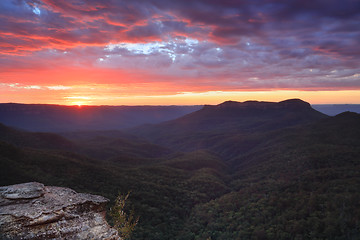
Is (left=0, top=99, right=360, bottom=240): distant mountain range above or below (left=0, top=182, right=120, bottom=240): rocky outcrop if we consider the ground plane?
below

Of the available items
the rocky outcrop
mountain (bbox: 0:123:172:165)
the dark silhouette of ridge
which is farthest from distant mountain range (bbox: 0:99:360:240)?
the dark silhouette of ridge

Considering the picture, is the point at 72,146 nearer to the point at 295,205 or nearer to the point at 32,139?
the point at 32,139

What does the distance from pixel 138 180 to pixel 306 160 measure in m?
45.6

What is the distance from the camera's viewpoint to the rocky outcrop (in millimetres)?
7609

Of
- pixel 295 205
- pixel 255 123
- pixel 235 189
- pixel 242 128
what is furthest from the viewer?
pixel 255 123

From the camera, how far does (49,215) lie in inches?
323

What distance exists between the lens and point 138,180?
46.1m

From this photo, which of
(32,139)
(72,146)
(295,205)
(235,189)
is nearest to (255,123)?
(235,189)

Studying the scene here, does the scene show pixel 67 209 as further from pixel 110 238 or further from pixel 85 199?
pixel 110 238

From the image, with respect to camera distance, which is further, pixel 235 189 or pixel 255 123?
pixel 255 123

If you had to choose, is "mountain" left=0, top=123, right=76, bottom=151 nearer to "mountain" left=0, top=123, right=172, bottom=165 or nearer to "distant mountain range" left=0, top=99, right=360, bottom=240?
"mountain" left=0, top=123, right=172, bottom=165

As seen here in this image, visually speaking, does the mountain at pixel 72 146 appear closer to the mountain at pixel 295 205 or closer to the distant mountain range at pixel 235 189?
the distant mountain range at pixel 235 189

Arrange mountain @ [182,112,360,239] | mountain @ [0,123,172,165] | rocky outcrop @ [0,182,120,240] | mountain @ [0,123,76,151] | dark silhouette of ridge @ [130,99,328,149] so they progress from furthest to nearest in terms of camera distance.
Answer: dark silhouette of ridge @ [130,99,328,149] → mountain @ [0,123,172,165] → mountain @ [0,123,76,151] → mountain @ [182,112,360,239] → rocky outcrop @ [0,182,120,240]

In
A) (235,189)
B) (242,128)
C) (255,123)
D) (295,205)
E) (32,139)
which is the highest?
(255,123)
